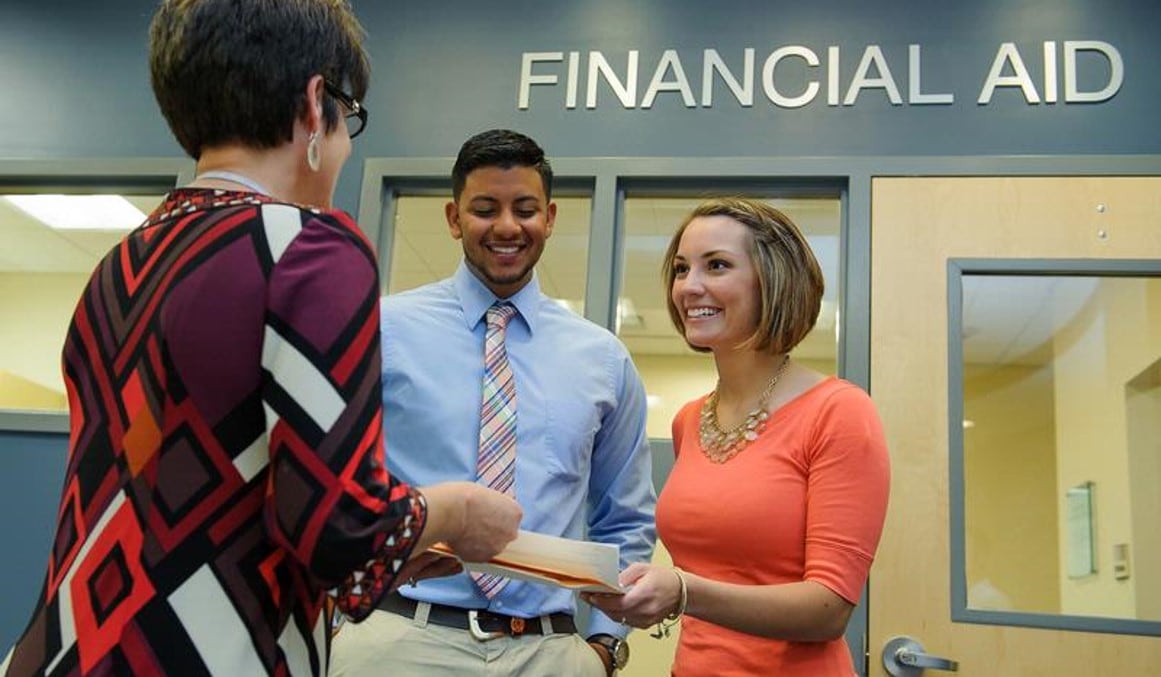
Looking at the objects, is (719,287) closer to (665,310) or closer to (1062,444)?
(665,310)

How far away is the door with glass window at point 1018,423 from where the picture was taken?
2.76 m

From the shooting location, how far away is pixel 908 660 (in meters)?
2.72

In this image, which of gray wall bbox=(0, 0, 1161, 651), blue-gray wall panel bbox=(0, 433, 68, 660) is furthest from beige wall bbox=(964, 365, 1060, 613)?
blue-gray wall panel bbox=(0, 433, 68, 660)

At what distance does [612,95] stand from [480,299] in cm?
129

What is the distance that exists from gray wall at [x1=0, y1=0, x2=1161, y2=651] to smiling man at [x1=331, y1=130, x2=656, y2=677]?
3.44ft

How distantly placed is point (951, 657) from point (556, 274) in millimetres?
1509

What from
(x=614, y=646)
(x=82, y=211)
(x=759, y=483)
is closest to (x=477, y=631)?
(x=614, y=646)

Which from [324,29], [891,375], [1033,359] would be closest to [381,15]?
[891,375]

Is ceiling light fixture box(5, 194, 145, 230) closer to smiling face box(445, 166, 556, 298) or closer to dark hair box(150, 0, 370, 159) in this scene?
smiling face box(445, 166, 556, 298)

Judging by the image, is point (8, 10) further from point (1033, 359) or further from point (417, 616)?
point (1033, 359)

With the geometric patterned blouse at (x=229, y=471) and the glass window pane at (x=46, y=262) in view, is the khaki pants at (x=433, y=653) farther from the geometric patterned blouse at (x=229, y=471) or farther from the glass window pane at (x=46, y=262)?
the glass window pane at (x=46, y=262)

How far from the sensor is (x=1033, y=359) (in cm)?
301

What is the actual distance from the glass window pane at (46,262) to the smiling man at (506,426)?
176 cm

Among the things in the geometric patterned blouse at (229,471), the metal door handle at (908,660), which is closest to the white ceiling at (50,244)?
the metal door handle at (908,660)
